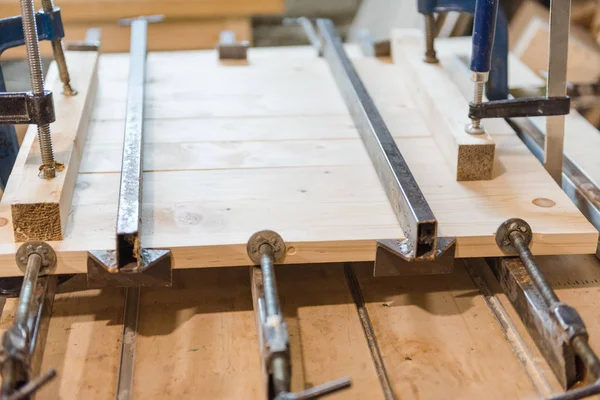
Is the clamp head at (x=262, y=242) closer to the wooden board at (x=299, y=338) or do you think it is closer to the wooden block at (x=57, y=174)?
the wooden board at (x=299, y=338)

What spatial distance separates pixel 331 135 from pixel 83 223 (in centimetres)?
71

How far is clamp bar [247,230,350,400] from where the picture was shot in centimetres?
112

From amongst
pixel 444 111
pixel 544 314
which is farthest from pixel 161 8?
pixel 544 314

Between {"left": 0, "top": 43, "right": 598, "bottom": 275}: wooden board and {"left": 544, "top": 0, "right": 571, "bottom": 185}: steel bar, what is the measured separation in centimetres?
7

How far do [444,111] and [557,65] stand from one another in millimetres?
287

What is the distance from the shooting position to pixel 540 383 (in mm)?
1340

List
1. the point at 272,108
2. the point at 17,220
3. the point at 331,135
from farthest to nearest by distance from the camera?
the point at 272,108
the point at 331,135
the point at 17,220

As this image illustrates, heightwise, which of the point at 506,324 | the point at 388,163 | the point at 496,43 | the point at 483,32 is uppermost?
the point at 483,32

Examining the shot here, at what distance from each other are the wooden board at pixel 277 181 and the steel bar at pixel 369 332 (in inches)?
4.9

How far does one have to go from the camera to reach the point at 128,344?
1.45 m

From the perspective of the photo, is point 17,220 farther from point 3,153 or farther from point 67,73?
point 67,73

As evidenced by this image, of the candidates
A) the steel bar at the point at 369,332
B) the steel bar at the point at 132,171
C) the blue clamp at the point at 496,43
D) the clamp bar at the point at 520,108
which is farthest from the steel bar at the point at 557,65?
the steel bar at the point at 132,171

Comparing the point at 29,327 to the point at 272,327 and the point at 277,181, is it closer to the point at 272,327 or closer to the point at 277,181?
the point at 272,327

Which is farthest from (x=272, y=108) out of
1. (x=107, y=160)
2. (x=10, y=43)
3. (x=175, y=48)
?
(x=175, y=48)
